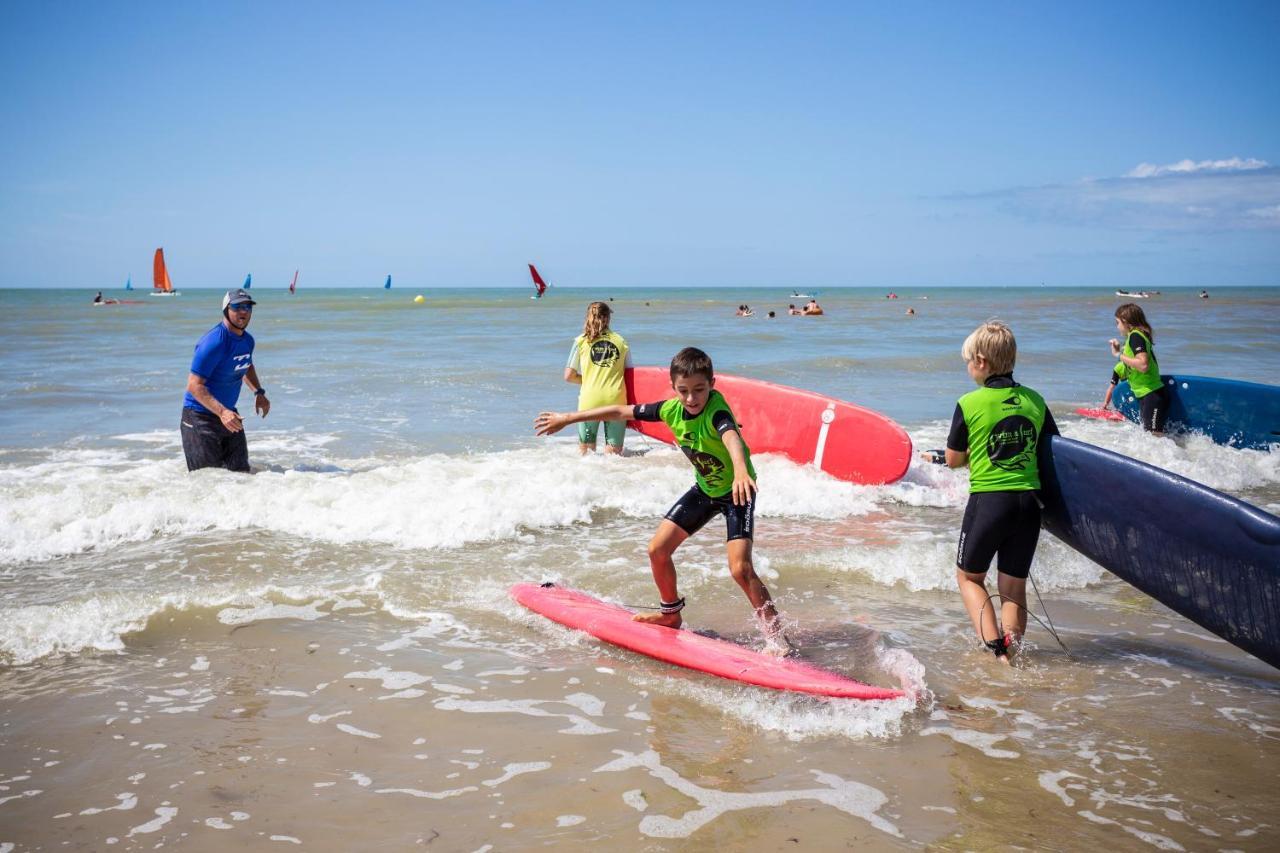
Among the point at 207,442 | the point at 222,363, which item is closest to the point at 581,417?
the point at 222,363

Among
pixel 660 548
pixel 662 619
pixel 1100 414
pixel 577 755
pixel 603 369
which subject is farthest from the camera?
pixel 1100 414

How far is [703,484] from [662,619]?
2.44ft

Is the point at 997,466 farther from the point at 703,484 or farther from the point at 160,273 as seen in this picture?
the point at 160,273

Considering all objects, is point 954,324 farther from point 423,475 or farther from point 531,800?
point 531,800

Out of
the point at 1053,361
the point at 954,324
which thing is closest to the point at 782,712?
the point at 1053,361

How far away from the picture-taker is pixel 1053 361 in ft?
67.3

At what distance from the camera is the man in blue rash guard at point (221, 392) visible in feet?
22.8

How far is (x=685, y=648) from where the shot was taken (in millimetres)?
4297

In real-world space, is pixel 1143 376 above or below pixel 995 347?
below

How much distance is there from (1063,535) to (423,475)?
5.56 m

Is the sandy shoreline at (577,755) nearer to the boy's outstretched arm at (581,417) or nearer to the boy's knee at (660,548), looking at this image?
the boy's knee at (660,548)

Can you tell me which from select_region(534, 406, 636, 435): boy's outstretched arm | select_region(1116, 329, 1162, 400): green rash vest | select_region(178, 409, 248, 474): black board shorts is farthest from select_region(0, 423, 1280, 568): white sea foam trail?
select_region(534, 406, 636, 435): boy's outstretched arm

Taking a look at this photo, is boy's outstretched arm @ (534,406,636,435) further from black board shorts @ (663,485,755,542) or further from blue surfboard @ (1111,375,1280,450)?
blue surfboard @ (1111,375,1280,450)

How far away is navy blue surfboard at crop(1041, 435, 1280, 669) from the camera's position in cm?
368
